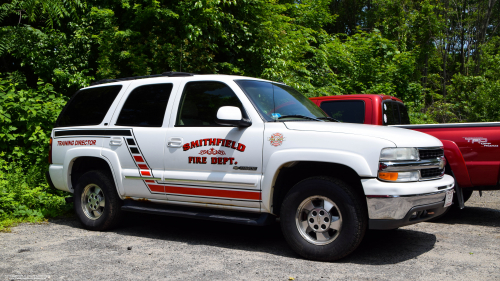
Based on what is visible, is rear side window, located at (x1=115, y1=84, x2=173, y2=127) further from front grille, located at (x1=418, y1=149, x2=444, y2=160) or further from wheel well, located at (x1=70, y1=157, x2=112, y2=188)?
front grille, located at (x1=418, y1=149, x2=444, y2=160)

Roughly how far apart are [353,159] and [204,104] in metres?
1.96

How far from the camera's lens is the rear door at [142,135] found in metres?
5.34

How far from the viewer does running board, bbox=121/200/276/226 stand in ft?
15.2

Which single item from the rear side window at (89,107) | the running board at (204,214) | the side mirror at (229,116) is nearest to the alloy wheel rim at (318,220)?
the running board at (204,214)

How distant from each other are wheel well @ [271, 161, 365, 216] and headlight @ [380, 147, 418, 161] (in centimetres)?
39

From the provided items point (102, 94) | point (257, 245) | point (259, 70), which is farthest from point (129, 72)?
point (257, 245)

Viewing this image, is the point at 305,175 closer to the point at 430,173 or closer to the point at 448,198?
the point at 430,173

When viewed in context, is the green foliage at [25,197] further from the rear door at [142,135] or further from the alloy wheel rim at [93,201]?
the rear door at [142,135]

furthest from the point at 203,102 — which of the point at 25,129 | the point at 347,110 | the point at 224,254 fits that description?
the point at 25,129

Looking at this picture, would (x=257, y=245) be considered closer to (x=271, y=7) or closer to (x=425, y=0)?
(x=271, y=7)

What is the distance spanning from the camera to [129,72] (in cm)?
1162

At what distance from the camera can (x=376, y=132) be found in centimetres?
422

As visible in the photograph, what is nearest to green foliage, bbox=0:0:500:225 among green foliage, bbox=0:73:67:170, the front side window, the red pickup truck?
green foliage, bbox=0:73:67:170

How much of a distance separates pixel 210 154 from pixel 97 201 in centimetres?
211
